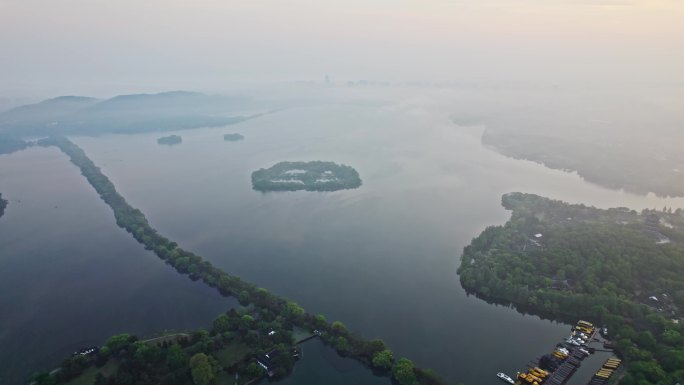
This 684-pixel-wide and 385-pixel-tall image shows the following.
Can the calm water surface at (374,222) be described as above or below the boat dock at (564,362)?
above

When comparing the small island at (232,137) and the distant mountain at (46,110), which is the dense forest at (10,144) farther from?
the small island at (232,137)

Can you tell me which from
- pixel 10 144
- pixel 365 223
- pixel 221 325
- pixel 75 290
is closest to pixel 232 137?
pixel 10 144

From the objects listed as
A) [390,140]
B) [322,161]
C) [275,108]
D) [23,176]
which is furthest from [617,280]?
[275,108]

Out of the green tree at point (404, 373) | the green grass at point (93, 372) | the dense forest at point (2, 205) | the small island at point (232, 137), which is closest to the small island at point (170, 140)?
the small island at point (232, 137)

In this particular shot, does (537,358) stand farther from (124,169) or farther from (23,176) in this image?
(23,176)

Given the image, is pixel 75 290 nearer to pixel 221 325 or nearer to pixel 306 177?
pixel 221 325

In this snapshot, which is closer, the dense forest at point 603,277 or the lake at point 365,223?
the dense forest at point 603,277
